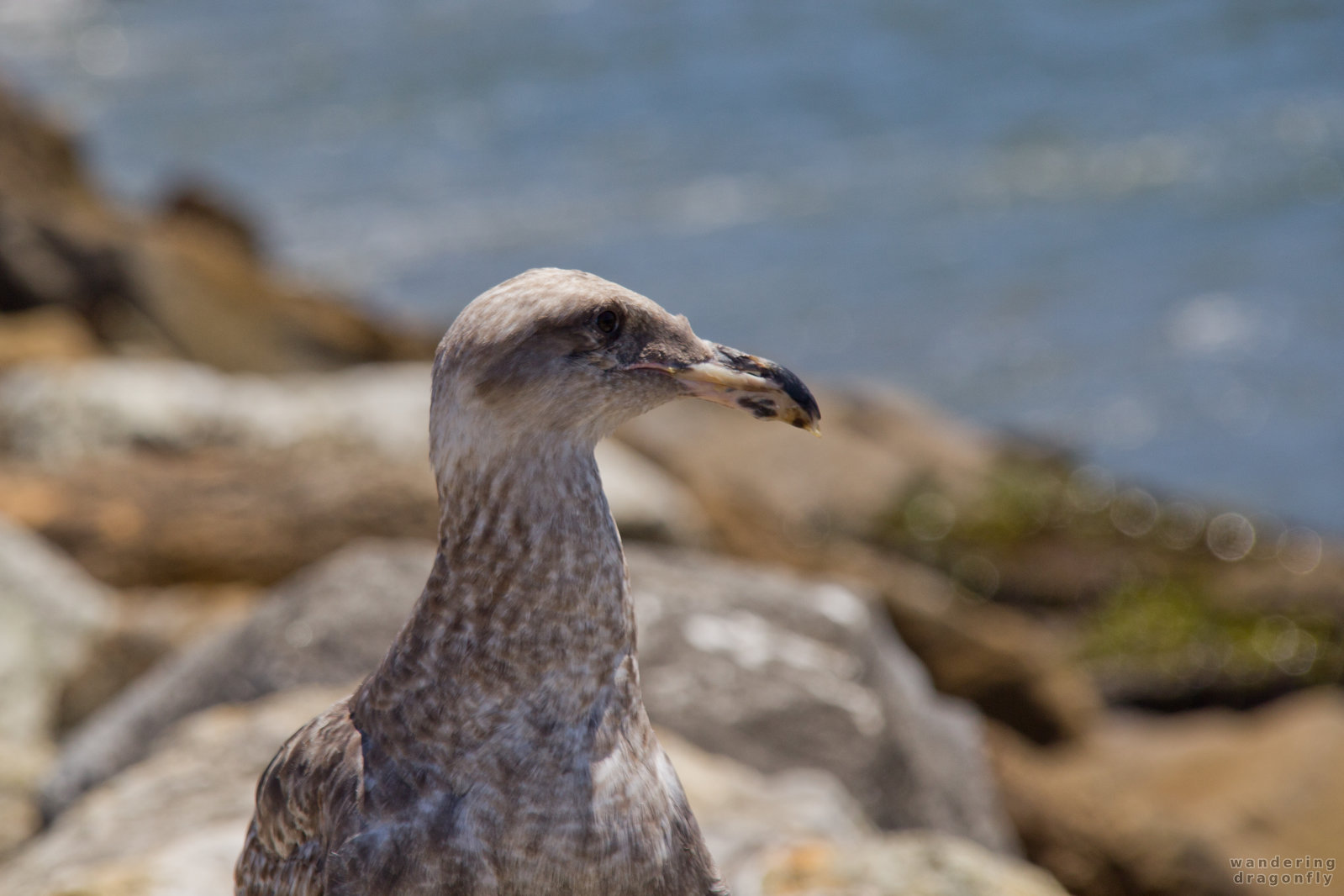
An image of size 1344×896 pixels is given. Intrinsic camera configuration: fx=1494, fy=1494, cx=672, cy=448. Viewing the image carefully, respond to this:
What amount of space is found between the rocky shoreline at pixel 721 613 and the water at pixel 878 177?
231 cm

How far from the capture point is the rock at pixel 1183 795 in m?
5.76

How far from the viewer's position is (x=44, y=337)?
380 inches

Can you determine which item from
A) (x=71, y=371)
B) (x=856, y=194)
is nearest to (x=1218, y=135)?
(x=856, y=194)

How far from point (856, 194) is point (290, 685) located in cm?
1451

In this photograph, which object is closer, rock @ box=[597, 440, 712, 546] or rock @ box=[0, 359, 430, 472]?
rock @ box=[597, 440, 712, 546]

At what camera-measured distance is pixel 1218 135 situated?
1844 centimetres

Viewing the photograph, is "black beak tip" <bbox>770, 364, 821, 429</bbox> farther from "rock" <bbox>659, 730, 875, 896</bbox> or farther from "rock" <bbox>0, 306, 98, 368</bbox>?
"rock" <bbox>0, 306, 98, 368</bbox>

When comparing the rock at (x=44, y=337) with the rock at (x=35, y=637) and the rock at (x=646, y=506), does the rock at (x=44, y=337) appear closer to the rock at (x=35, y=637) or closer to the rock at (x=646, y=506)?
the rock at (x=35, y=637)

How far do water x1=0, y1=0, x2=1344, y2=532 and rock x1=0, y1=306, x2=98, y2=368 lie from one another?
5985 mm

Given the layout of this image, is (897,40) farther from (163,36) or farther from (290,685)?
(290,685)

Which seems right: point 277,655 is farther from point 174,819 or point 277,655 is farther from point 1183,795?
point 1183,795

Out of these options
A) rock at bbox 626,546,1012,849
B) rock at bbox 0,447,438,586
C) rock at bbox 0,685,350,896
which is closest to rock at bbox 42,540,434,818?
rock at bbox 0,685,350,896

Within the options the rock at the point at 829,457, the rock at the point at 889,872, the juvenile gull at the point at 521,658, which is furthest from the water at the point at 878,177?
the juvenile gull at the point at 521,658

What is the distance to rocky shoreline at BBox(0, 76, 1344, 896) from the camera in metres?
4.57
